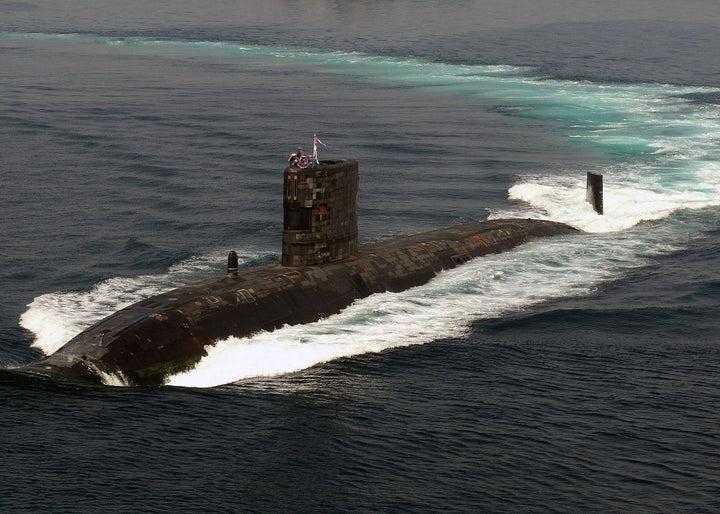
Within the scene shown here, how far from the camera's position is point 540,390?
1435 inches

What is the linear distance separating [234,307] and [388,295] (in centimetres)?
837

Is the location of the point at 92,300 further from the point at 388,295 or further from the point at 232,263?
the point at 388,295

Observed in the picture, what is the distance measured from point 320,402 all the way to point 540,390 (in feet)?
23.8

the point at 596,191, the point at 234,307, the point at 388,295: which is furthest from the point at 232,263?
the point at 596,191

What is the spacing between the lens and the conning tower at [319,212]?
142 ft

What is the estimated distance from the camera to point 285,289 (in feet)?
141

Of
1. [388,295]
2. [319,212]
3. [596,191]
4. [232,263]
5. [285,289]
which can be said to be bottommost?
[388,295]

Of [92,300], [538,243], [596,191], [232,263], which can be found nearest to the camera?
Answer: [232,263]

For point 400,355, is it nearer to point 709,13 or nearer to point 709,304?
point 709,304

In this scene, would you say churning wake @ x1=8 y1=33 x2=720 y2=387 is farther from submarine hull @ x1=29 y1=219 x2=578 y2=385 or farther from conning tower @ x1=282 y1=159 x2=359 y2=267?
conning tower @ x1=282 y1=159 x2=359 y2=267

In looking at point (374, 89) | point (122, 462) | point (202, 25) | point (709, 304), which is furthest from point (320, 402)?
point (202, 25)

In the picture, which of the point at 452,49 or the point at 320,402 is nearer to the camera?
the point at 320,402

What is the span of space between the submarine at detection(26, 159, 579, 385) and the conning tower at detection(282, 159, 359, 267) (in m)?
0.04

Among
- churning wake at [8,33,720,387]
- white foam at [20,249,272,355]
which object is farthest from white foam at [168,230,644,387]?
white foam at [20,249,272,355]
